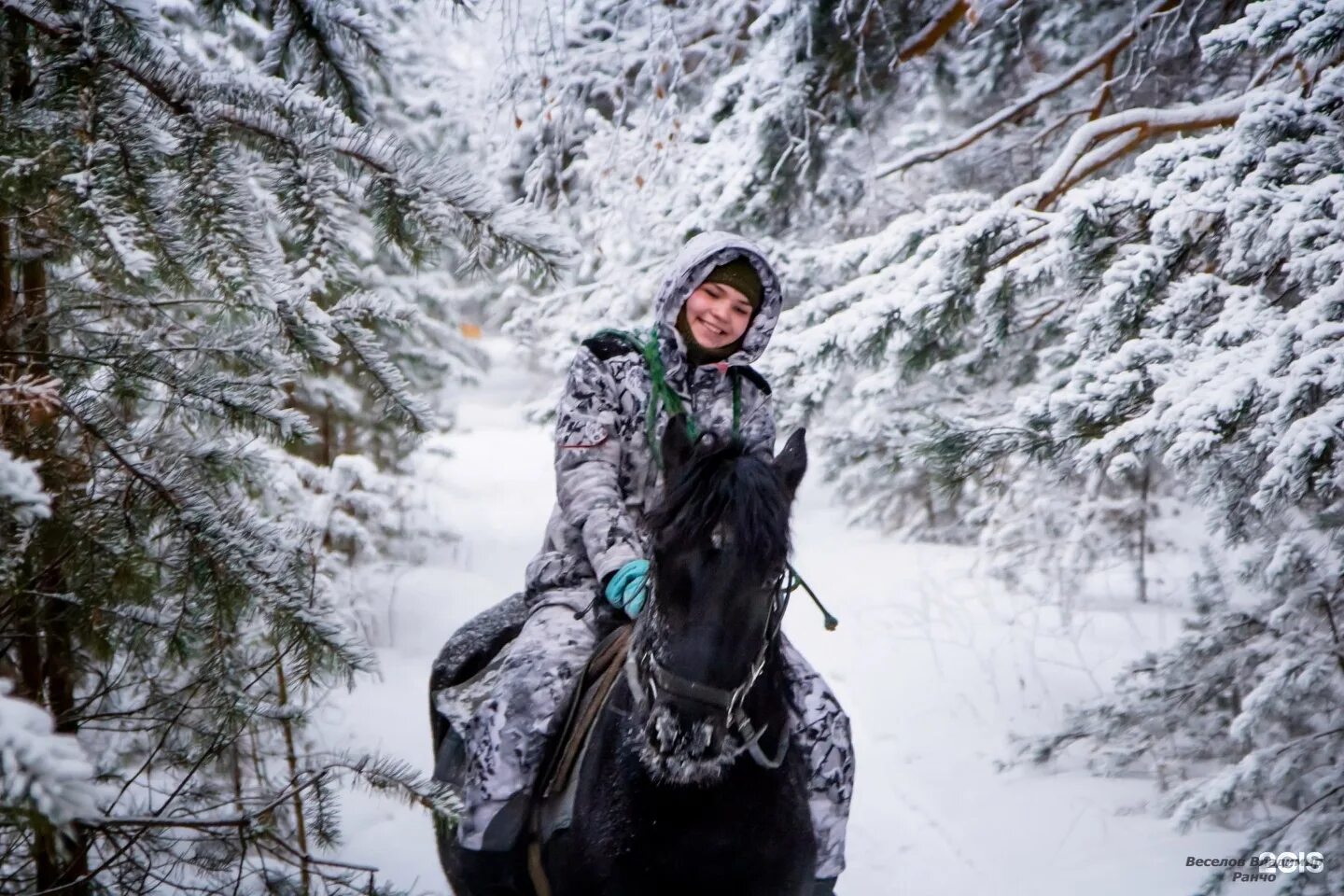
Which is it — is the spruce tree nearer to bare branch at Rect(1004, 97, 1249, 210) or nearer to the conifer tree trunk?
the conifer tree trunk

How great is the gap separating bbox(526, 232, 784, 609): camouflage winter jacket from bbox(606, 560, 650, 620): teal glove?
0.94 ft

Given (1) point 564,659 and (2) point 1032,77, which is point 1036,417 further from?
(2) point 1032,77

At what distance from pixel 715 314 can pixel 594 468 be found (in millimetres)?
787

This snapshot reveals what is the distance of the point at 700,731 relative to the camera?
79.4 inches

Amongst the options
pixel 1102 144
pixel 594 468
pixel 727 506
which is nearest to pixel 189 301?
pixel 594 468

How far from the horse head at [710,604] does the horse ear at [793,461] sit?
148mm

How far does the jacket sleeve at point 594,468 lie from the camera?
2.82m

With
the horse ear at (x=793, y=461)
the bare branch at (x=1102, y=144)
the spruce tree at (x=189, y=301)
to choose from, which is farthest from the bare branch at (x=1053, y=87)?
the spruce tree at (x=189, y=301)

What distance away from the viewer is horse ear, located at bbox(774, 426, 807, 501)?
7.86 feet

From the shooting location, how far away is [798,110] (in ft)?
20.7

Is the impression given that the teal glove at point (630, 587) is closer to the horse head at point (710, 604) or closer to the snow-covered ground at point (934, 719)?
the horse head at point (710, 604)

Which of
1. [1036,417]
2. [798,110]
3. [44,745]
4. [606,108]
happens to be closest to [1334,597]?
[1036,417]

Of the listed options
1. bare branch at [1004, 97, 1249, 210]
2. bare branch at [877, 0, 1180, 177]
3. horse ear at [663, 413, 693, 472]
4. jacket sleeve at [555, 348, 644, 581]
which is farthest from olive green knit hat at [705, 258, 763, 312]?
bare branch at [877, 0, 1180, 177]

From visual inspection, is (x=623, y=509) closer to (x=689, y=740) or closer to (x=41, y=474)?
(x=689, y=740)
